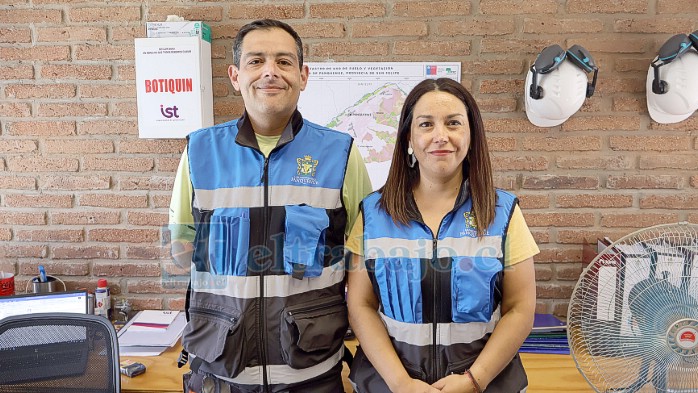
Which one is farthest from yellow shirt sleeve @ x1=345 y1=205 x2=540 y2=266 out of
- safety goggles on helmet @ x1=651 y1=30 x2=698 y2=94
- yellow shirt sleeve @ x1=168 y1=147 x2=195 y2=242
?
safety goggles on helmet @ x1=651 y1=30 x2=698 y2=94

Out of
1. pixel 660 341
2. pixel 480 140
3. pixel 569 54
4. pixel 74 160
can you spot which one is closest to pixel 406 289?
pixel 480 140

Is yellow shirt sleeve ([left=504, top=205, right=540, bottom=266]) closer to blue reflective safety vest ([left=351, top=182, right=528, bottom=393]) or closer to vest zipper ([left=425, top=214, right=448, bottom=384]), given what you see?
blue reflective safety vest ([left=351, top=182, right=528, bottom=393])

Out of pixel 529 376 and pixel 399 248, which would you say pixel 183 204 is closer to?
pixel 399 248

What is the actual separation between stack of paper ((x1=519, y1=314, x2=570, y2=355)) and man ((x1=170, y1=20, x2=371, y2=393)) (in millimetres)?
917

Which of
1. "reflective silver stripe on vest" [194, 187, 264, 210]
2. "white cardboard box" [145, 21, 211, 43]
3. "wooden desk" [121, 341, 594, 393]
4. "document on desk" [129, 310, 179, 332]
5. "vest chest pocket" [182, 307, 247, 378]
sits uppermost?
"white cardboard box" [145, 21, 211, 43]

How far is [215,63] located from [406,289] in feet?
4.69

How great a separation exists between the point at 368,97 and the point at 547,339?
4.16 ft

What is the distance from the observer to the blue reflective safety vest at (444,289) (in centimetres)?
134

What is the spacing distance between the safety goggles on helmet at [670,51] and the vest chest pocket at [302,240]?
1517mm

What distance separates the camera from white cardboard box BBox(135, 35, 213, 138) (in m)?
2.11

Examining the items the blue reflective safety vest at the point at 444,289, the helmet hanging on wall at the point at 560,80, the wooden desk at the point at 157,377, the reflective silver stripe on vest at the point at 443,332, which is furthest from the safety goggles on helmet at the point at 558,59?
the wooden desk at the point at 157,377

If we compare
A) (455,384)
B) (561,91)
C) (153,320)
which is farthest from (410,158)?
(153,320)

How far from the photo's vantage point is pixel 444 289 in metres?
1.35

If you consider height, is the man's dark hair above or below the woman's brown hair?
above
